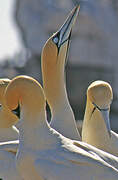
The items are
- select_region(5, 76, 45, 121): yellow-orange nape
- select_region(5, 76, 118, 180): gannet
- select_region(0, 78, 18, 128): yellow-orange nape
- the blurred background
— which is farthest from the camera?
the blurred background

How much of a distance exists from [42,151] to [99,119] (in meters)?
1.78

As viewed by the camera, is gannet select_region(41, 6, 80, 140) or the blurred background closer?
gannet select_region(41, 6, 80, 140)

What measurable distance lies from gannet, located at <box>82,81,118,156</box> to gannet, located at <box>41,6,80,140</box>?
241 mm

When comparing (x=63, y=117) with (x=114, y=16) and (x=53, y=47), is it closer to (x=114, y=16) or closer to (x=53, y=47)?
(x=53, y=47)

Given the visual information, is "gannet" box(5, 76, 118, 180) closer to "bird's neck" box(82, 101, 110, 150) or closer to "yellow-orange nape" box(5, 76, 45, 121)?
"yellow-orange nape" box(5, 76, 45, 121)

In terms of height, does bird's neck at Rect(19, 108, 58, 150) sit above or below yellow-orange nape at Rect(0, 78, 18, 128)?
above

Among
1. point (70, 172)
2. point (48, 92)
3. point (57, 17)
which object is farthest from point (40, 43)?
point (70, 172)

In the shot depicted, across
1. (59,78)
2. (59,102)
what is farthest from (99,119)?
(59,78)

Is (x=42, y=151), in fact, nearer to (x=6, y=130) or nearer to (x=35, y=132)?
(x=35, y=132)

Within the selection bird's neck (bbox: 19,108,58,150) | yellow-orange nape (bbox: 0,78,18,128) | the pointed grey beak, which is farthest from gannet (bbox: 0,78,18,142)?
bird's neck (bbox: 19,108,58,150)

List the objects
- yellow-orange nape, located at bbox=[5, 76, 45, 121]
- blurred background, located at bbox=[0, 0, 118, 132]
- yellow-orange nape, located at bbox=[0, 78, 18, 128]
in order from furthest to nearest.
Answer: blurred background, located at bbox=[0, 0, 118, 132] < yellow-orange nape, located at bbox=[0, 78, 18, 128] < yellow-orange nape, located at bbox=[5, 76, 45, 121]

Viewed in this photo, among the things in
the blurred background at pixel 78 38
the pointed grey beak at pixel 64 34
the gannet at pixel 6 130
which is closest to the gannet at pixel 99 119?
the pointed grey beak at pixel 64 34

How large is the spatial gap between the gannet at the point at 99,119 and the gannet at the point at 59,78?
0.24 metres

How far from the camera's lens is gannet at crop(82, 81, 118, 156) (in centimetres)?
856
